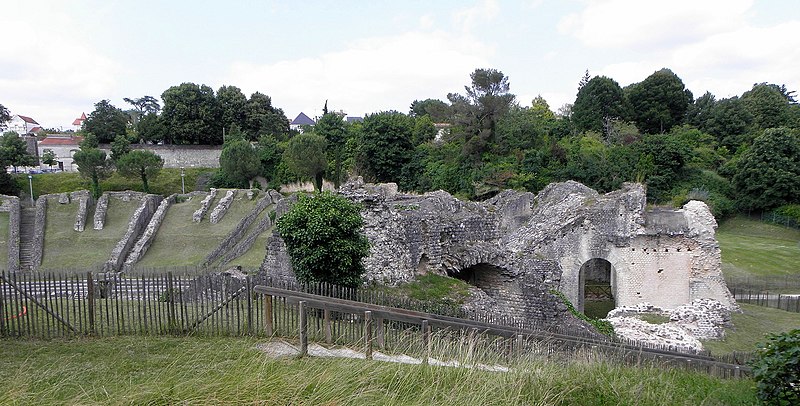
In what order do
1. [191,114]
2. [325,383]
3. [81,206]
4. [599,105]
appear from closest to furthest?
[325,383], [81,206], [599,105], [191,114]

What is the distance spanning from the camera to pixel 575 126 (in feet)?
160

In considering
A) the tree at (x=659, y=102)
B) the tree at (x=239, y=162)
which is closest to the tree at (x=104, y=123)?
the tree at (x=239, y=162)

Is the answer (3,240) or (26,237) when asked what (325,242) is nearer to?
(26,237)

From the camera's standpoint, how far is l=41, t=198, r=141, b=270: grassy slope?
93.0ft

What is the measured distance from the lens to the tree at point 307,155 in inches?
1852

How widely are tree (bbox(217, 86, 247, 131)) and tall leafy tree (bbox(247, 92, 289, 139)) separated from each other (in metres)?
0.71

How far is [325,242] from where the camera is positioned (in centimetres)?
1206

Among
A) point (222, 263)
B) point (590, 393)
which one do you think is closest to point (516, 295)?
point (590, 393)

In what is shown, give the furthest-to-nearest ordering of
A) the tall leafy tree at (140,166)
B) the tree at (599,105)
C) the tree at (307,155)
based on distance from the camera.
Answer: the tree at (599,105)
the tree at (307,155)
the tall leafy tree at (140,166)

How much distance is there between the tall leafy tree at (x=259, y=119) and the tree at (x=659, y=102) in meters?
40.6

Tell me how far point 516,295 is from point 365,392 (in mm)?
10551

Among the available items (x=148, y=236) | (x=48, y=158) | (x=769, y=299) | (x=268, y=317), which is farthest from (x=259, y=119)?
(x=268, y=317)

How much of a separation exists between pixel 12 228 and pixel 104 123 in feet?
103

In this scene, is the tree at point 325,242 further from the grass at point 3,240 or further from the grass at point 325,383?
the grass at point 3,240
